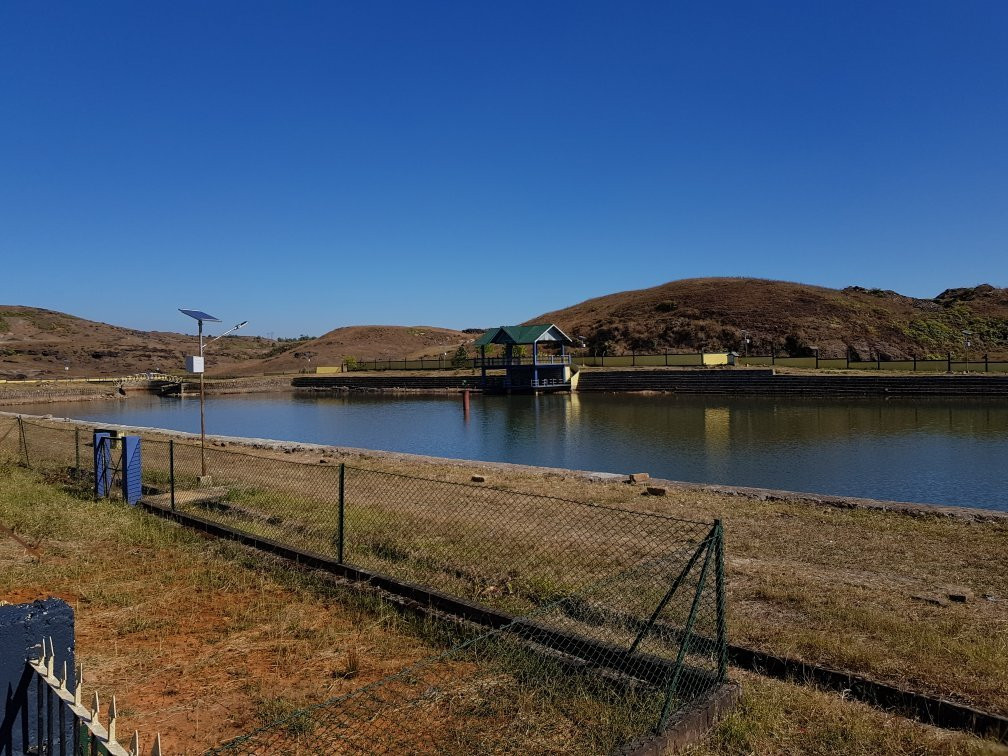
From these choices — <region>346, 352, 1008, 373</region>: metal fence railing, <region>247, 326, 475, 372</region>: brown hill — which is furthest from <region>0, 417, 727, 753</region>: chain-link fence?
<region>247, 326, 475, 372</region>: brown hill

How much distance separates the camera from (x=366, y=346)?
117 meters

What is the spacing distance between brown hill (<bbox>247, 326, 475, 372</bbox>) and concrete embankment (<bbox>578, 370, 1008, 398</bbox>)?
3604 cm

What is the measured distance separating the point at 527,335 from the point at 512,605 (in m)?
51.3

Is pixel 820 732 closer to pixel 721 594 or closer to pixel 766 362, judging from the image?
pixel 721 594

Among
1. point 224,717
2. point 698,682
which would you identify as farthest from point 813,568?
point 224,717

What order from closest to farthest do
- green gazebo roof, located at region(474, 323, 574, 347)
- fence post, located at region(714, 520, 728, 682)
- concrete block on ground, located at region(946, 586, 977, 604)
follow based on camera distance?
fence post, located at region(714, 520, 728, 682), concrete block on ground, located at region(946, 586, 977, 604), green gazebo roof, located at region(474, 323, 574, 347)

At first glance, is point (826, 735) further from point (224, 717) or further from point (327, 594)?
point (327, 594)

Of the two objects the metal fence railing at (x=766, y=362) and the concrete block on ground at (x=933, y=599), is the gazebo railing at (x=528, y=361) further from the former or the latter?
the concrete block on ground at (x=933, y=599)

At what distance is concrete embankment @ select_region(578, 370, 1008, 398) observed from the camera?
43844 millimetres

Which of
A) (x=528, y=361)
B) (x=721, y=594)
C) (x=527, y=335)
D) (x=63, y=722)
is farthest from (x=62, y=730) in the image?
(x=528, y=361)

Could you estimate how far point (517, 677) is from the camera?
5004 millimetres

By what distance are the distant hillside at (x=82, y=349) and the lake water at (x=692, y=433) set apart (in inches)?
1752

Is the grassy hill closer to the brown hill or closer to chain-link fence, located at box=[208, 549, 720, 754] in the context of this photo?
the brown hill

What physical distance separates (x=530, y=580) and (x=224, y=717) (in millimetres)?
3398
